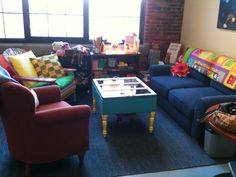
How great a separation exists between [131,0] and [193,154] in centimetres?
299

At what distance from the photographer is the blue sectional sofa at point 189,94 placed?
2689 mm

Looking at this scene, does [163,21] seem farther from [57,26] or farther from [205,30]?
[57,26]

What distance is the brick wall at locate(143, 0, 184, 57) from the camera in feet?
14.9

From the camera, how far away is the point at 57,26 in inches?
174

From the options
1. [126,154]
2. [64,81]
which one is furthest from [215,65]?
[64,81]

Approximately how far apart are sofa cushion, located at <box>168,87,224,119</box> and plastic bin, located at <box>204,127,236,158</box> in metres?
0.35

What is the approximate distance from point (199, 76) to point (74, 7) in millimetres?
2379

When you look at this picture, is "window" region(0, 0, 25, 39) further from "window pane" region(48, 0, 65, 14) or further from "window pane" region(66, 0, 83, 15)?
"window pane" region(66, 0, 83, 15)

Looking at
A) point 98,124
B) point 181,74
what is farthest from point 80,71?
point 181,74

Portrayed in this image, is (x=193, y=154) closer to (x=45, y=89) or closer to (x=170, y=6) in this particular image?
(x=45, y=89)

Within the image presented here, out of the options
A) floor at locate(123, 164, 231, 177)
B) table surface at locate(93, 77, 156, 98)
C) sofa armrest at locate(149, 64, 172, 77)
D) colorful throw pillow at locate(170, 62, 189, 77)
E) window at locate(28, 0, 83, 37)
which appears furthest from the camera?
window at locate(28, 0, 83, 37)

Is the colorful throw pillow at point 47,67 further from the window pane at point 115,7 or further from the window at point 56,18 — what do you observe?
the window pane at point 115,7

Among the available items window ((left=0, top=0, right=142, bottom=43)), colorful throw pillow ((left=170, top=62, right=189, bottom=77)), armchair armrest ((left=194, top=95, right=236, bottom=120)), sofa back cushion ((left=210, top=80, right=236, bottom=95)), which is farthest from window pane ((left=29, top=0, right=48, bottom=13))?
armchair armrest ((left=194, top=95, right=236, bottom=120))

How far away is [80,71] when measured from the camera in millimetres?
4348
